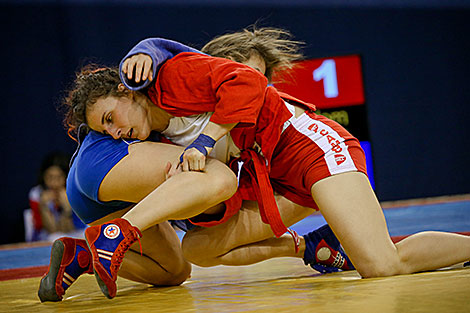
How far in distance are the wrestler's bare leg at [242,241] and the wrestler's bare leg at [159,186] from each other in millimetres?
226

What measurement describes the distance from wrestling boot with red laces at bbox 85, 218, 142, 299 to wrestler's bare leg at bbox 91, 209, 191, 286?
1.11 ft

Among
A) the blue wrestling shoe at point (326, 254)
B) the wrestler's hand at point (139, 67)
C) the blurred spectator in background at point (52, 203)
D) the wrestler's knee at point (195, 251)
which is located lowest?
the blurred spectator in background at point (52, 203)

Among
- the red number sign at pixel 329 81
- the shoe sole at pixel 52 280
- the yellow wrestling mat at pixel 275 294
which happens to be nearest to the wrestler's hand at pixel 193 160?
the yellow wrestling mat at pixel 275 294

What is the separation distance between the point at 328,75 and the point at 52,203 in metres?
2.61

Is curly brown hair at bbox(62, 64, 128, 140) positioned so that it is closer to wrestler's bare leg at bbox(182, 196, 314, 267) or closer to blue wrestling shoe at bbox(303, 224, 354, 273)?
wrestler's bare leg at bbox(182, 196, 314, 267)

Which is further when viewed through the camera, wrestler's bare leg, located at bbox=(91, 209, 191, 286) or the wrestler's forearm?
wrestler's bare leg, located at bbox=(91, 209, 191, 286)

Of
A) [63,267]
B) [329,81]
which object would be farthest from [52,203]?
[63,267]

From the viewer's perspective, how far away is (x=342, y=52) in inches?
247

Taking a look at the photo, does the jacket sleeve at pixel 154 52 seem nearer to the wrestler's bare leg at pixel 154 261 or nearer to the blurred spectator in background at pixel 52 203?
the wrestler's bare leg at pixel 154 261

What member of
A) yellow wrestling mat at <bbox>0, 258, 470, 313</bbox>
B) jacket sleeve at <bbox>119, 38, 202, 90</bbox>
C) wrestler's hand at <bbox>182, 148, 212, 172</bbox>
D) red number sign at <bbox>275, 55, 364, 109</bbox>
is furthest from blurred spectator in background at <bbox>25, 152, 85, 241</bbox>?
wrestler's hand at <bbox>182, 148, 212, 172</bbox>

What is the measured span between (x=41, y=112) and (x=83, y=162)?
15.7 ft

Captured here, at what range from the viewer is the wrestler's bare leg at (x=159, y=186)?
1.33 meters

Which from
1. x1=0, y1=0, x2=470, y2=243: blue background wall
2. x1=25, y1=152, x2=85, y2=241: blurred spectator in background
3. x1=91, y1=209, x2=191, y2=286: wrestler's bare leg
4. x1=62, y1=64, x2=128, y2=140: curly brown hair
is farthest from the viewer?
x1=0, y1=0, x2=470, y2=243: blue background wall

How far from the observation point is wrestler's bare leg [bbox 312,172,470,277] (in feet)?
4.55
